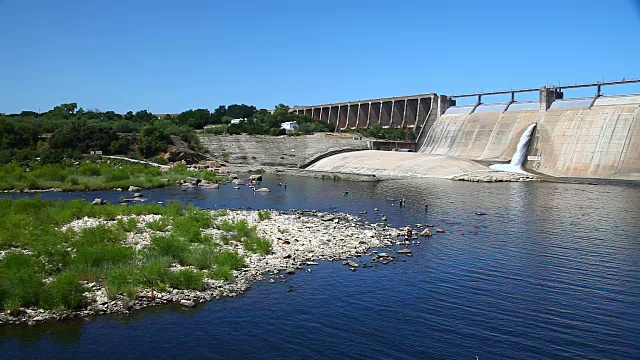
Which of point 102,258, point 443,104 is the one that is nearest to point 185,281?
point 102,258

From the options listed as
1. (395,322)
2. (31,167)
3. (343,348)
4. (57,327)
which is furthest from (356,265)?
(31,167)

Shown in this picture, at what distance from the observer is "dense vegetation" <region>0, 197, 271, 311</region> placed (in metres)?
16.1

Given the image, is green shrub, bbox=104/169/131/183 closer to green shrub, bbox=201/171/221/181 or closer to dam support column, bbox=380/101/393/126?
green shrub, bbox=201/171/221/181

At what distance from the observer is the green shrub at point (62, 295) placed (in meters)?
15.9

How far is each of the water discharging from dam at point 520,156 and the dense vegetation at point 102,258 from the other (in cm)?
4927

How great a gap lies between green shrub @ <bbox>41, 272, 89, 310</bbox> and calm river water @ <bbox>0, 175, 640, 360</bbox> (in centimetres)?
74

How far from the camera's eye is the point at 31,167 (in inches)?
2274

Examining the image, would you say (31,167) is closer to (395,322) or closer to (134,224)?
(134,224)

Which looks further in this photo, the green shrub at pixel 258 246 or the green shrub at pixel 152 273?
the green shrub at pixel 258 246

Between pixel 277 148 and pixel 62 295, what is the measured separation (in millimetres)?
73500

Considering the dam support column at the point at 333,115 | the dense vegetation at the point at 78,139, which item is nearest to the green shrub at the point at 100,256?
the dense vegetation at the point at 78,139

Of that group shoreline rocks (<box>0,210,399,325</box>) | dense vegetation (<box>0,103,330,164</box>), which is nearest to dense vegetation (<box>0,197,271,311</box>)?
shoreline rocks (<box>0,210,399,325</box>)

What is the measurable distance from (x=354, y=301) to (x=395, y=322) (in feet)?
7.10

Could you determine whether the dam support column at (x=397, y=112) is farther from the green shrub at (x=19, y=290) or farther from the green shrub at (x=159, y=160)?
the green shrub at (x=19, y=290)
